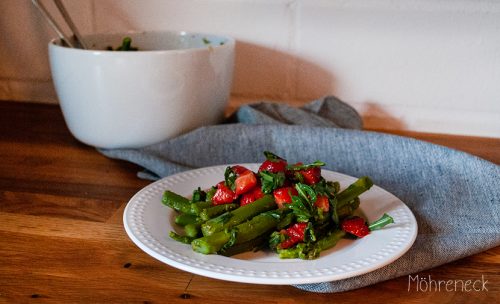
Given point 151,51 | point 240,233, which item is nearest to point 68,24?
point 151,51

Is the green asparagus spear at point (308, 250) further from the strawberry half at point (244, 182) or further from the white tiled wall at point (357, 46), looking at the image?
the white tiled wall at point (357, 46)

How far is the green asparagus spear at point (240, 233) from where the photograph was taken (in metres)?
0.58

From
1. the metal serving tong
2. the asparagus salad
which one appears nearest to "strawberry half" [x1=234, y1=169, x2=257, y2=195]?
the asparagus salad

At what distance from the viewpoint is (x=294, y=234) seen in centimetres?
61

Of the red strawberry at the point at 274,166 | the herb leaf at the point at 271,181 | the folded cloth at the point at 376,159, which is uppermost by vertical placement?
the red strawberry at the point at 274,166


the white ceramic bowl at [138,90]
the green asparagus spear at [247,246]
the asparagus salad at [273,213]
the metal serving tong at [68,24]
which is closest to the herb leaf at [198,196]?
the asparagus salad at [273,213]

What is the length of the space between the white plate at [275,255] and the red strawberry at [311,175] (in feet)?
0.24

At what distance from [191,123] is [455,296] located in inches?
19.4

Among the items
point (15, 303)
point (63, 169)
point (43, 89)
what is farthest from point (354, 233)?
point (43, 89)

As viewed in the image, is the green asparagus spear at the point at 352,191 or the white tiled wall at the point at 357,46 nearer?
the green asparagus spear at the point at 352,191

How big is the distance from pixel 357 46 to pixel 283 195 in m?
0.49

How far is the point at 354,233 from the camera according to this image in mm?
628

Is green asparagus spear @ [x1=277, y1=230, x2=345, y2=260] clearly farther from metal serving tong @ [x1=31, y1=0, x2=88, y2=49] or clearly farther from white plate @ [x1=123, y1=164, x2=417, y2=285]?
metal serving tong @ [x1=31, y1=0, x2=88, y2=49]

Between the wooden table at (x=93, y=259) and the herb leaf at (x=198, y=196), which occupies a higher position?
the herb leaf at (x=198, y=196)
